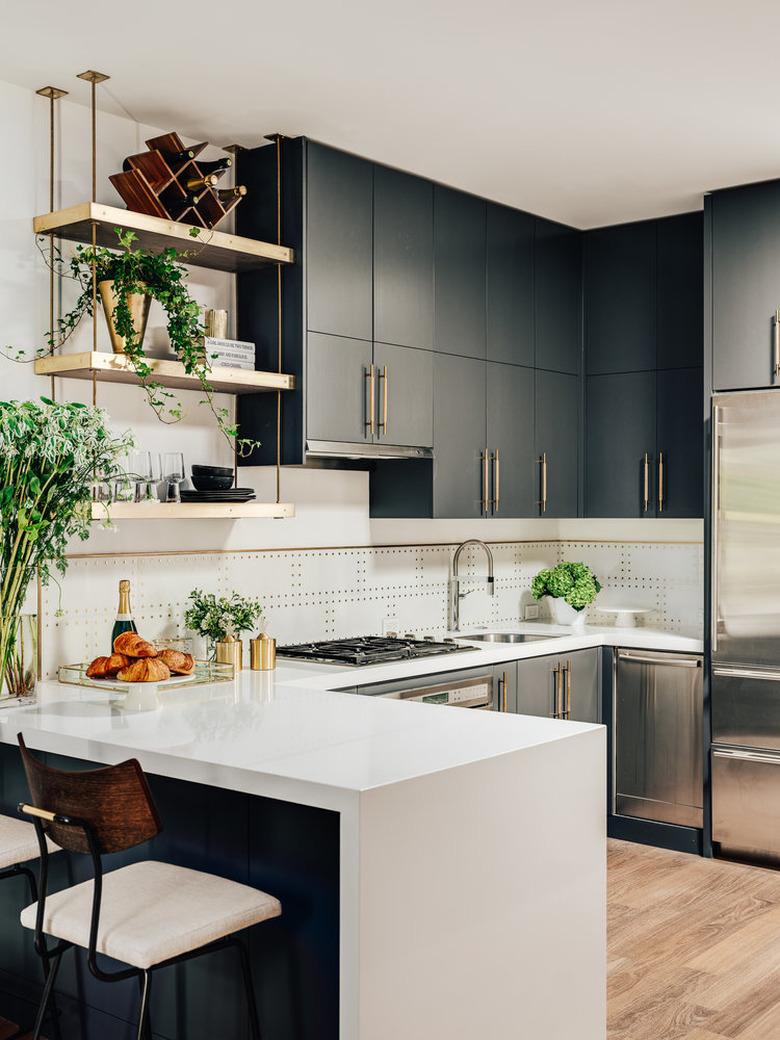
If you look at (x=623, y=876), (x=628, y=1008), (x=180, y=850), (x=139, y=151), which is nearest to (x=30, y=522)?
(x=180, y=850)

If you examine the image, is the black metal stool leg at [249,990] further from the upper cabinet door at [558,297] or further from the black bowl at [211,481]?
the upper cabinet door at [558,297]

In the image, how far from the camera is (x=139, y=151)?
12.5ft

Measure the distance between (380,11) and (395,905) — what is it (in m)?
2.21

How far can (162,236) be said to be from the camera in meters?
3.62

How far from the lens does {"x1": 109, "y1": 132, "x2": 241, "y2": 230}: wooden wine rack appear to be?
3605 mm

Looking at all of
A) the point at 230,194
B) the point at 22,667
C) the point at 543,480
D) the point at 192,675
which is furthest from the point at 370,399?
the point at 22,667

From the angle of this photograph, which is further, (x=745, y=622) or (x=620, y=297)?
(x=620, y=297)

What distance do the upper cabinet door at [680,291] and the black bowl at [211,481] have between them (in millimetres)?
2300

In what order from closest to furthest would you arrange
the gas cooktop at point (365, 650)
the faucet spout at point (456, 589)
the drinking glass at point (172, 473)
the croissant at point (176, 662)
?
1. the croissant at point (176, 662)
2. the drinking glass at point (172, 473)
3. the gas cooktop at point (365, 650)
4. the faucet spout at point (456, 589)

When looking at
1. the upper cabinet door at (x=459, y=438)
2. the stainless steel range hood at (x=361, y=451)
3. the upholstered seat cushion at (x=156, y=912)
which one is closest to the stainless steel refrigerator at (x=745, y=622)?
the upper cabinet door at (x=459, y=438)

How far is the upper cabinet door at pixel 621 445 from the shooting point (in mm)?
5172

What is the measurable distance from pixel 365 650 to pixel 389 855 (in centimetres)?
200

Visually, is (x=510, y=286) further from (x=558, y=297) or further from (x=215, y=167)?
(x=215, y=167)

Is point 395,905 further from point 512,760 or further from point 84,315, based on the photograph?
point 84,315
